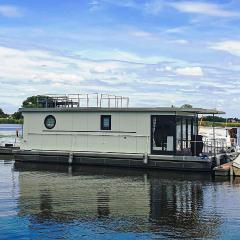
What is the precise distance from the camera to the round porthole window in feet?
129

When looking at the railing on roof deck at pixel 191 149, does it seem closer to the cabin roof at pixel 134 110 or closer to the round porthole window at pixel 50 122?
the cabin roof at pixel 134 110

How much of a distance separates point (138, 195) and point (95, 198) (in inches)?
90.8

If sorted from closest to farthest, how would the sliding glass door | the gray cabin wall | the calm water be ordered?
1. the calm water
2. the sliding glass door
3. the gray cabin wall

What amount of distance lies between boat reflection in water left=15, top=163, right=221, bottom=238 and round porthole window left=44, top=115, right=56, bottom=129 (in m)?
5.44

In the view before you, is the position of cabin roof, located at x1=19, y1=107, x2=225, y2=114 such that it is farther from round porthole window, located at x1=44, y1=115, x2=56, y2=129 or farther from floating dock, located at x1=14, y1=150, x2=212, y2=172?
floating dock, located at x1=14, y1=150, x2=212, y2=172

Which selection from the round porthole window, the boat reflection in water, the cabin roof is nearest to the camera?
the boat reflection in water

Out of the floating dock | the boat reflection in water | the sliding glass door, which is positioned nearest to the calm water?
the boat reflection in water

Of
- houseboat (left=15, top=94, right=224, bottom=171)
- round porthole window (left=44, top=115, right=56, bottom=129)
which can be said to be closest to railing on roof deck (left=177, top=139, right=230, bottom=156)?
houseboat (left=15, top=94, right=224, bottom=171)

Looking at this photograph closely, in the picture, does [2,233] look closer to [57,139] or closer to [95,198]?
[95,198]

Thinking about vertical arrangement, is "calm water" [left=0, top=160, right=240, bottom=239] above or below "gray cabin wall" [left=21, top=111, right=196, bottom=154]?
below

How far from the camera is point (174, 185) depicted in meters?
28.4

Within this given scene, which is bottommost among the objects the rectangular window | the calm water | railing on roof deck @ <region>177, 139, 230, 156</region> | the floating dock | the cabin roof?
the calm water

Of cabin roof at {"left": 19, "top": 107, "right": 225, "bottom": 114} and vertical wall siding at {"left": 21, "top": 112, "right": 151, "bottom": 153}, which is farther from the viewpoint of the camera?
vertical wall siding at {"left": 21, "top": 112, "right": 151, "bottom": 153}

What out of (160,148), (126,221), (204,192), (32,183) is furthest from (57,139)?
(126,221)
